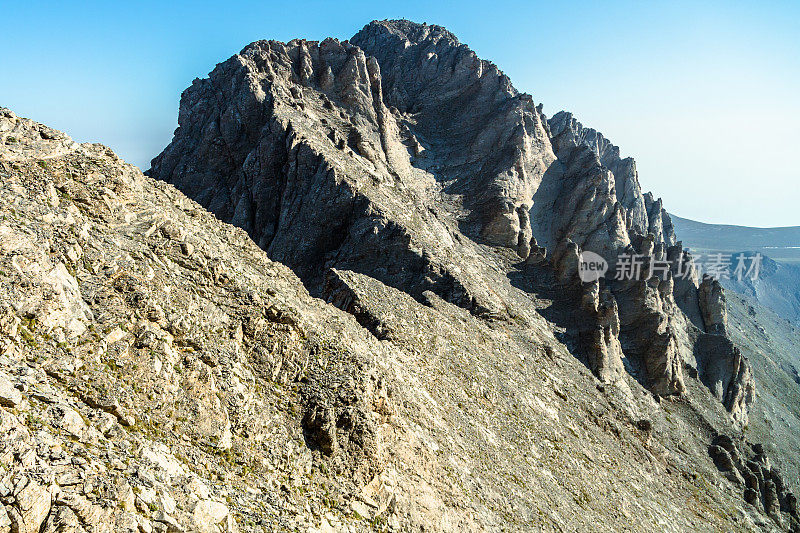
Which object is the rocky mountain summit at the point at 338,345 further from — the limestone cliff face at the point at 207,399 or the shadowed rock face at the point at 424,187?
the shadowed rock face at the point at 424,187

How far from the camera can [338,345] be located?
24.8 metres

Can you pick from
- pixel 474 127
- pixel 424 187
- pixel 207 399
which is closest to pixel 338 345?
pixel 207 399

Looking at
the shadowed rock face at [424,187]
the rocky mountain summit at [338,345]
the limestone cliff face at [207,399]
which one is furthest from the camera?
the shadowed rock face at [424,187]

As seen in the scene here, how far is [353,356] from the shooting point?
2438cm

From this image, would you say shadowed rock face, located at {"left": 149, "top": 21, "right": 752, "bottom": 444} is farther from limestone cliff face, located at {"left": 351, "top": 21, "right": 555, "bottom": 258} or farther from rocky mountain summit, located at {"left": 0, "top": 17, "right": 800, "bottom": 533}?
rocky mountain summit, located at {"left": 0, "top": 17, "right": 800, "bottom": 533}

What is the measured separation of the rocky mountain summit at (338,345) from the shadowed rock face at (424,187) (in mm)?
559

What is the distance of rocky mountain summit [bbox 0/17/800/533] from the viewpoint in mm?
14883

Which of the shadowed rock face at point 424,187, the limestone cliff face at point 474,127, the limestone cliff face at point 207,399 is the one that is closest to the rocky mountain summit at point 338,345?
the limestone cliff face at point 207,399

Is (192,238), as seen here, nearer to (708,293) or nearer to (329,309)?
(329,309)

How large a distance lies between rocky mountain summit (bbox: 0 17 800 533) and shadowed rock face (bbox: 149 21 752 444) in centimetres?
56

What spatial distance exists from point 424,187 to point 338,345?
76.1 m

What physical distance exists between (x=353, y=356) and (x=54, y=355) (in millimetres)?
13607

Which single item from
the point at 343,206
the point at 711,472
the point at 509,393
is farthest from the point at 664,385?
the point at 343,206

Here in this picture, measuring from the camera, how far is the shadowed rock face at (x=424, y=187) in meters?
62.3
